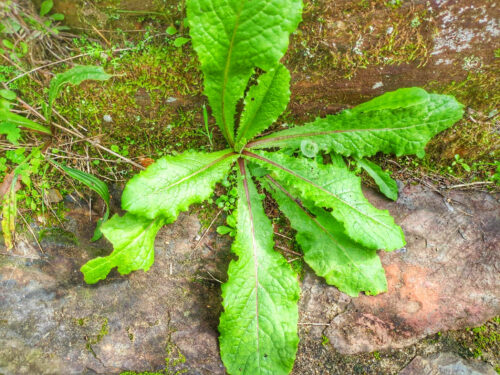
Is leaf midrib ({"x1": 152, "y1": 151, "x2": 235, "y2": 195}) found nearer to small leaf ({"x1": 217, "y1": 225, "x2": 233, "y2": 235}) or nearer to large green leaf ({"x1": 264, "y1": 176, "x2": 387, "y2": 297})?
small leaf ({"x1": 217, "y1": 225, "x2": 233, "y2": 235})

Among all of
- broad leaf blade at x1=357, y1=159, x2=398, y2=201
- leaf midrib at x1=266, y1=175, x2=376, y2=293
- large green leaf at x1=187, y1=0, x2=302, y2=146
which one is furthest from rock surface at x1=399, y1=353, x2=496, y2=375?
large green leaf at x1=187, y1=0, x2=302, y2=146

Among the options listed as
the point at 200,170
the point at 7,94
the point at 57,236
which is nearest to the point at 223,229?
the point at 200,170

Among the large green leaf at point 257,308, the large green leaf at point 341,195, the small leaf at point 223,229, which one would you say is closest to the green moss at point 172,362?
the large green leaf at point 257,308

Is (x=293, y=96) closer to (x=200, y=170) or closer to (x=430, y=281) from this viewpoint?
(x=200, y=170)

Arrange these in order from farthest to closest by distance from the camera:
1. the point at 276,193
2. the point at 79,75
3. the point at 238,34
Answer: the point at 276,193 → the point at 79,75 → the point at 238,34

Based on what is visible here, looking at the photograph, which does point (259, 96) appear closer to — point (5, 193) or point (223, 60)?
point (223, 60)
